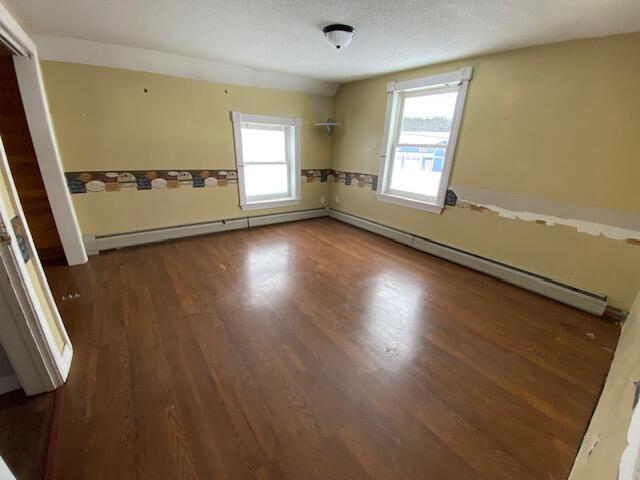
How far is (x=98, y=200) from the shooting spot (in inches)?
125

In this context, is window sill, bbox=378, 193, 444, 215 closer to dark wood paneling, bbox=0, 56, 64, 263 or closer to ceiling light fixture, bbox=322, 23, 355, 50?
ceiling light fixture, bbox=322, 23, 355, 50

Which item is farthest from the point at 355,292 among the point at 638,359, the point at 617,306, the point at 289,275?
the point at 617,306

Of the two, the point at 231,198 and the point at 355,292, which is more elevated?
the point at 231,198

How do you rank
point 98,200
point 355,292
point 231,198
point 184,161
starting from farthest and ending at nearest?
point 231,198, point 184,161, point 98,200, point 355,292

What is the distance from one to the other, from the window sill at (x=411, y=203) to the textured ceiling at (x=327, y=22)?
5.33ft

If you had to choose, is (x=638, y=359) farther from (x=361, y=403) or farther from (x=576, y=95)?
(x=576, y=95)

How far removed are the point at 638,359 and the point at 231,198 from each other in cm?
417

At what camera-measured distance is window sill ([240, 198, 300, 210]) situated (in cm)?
429

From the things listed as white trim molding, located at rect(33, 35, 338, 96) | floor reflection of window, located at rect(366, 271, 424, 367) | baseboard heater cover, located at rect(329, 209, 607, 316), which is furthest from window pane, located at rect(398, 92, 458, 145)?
floor reflection of window, located at rect(366, 271, 424, 367)

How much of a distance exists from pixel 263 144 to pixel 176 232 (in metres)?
1.87

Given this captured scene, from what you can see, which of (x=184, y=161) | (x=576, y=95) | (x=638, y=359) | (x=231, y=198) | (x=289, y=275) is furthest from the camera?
(x=231, y=198)

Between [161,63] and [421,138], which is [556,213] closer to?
[421,138]

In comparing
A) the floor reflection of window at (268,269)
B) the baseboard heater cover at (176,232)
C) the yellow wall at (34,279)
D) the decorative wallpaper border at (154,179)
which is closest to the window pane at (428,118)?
the decorative wallpaper border at (154,179)

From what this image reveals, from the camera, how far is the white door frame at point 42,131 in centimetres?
208
